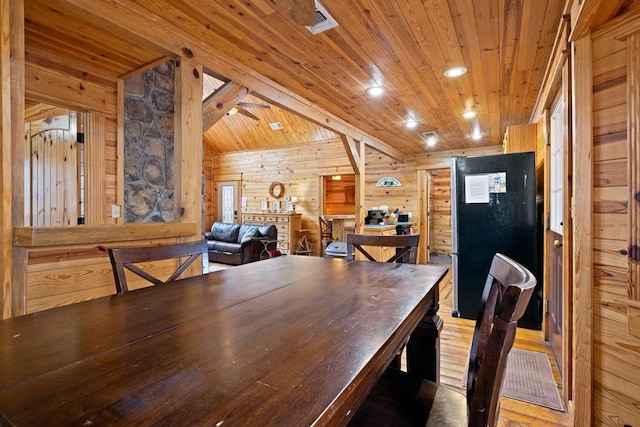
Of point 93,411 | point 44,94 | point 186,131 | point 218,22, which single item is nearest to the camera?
point 93,411

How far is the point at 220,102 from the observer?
2.50 m

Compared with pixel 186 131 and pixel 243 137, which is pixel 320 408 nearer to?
pixel 186 131

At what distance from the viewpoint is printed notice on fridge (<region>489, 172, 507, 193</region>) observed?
3.14m

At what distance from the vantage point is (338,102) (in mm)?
3578

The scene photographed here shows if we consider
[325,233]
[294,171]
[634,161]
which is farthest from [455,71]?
[294,171]

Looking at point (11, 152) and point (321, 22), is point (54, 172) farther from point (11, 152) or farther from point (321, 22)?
point (321, 22)

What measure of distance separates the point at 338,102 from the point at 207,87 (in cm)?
492

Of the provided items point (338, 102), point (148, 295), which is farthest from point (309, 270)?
point (338, 102)

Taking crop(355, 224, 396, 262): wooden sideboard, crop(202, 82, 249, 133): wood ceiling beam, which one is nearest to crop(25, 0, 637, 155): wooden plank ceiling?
crop(202, 82, 249, 133): wood ceiling beam

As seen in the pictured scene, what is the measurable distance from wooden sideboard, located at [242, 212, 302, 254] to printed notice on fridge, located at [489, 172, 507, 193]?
4979 mm

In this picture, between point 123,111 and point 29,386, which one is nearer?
point 29,386

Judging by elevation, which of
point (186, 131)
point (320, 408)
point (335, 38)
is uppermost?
point (335, 38)

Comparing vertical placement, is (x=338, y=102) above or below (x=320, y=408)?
above

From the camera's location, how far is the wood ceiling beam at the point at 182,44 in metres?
1.76
